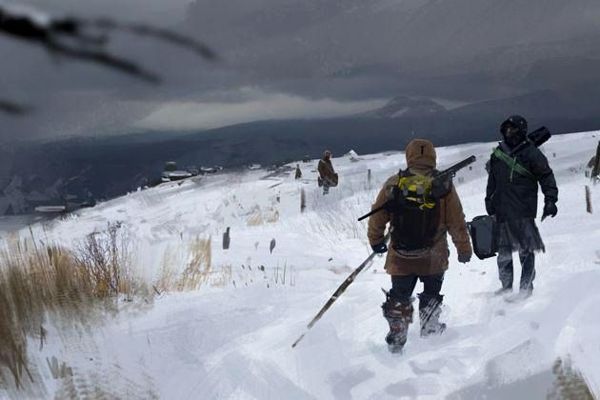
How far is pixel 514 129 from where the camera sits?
5.82 meters

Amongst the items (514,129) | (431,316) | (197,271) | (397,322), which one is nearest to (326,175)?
(197,271)

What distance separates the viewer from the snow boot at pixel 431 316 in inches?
192

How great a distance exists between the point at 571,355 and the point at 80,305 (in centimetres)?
327

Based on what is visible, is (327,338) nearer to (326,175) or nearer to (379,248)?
(379,248)

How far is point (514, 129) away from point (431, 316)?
75.4 inches

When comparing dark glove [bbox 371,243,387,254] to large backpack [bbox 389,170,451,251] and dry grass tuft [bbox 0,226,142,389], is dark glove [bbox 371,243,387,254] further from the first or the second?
dry grass tuft [bbox 0,226,142,389]

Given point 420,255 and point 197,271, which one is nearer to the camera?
point 420,255

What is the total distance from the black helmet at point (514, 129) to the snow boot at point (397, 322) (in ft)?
6.51

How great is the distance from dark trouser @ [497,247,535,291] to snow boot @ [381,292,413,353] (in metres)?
1.63

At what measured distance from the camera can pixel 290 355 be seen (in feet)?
14.5

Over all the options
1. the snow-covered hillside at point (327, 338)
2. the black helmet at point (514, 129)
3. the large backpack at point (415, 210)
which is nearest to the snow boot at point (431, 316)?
the snow-covered hillside at point (327, 338)

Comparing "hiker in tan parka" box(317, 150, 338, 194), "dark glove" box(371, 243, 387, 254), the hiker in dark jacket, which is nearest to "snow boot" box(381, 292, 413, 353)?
"dark glove" box(371, 243, 387, 254)

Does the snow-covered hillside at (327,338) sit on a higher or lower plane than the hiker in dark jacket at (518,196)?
lower

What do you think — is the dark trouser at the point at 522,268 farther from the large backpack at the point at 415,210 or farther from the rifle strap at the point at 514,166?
the large backpack at the point at 415,210
